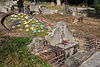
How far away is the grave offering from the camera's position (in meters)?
11.3

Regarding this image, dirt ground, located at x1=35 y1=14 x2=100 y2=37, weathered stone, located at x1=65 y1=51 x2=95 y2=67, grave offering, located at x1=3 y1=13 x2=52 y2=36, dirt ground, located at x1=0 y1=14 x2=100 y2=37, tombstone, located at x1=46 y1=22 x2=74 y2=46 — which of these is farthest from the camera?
grave offering, located at x1=3 y1=13 x2=52 y2=36

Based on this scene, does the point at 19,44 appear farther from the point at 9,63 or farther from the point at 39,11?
the point at 39,11

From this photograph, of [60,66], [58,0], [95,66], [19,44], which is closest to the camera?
[60,66]

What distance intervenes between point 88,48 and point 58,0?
25041 mm

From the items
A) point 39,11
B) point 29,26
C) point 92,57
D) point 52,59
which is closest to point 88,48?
point 92,57

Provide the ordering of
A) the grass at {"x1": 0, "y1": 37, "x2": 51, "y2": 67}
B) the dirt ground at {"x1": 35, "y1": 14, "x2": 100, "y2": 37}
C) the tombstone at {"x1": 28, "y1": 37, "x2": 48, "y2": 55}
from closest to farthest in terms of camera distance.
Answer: the grass at {"x1": 0, "y1": 37, "x2": 51, "y2": 67} → the tombstone at {"x1": 28, "y1": 37, "x2": 48, "y2": 55} → the dirt ground at {"x1": 35, "y1": 14, "x2": 100, "y2": 37}

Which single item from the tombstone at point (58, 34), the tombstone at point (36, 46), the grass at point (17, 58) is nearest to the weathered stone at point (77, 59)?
the grass at point (17, 58)

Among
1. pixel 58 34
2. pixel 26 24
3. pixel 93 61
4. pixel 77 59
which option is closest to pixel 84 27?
pixel 26 24

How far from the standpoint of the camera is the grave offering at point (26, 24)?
11.3 m

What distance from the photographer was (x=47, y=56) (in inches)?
227

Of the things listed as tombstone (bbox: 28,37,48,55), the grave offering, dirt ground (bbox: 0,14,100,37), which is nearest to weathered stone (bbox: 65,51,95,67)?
tombstone (bbox: 28,37,48,55)

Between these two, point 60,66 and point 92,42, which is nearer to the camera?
point 60,66

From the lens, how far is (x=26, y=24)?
12609mm

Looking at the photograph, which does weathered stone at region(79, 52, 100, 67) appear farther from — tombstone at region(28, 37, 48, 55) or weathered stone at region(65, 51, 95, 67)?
tombstone at region(28, 37, 48, 55)
